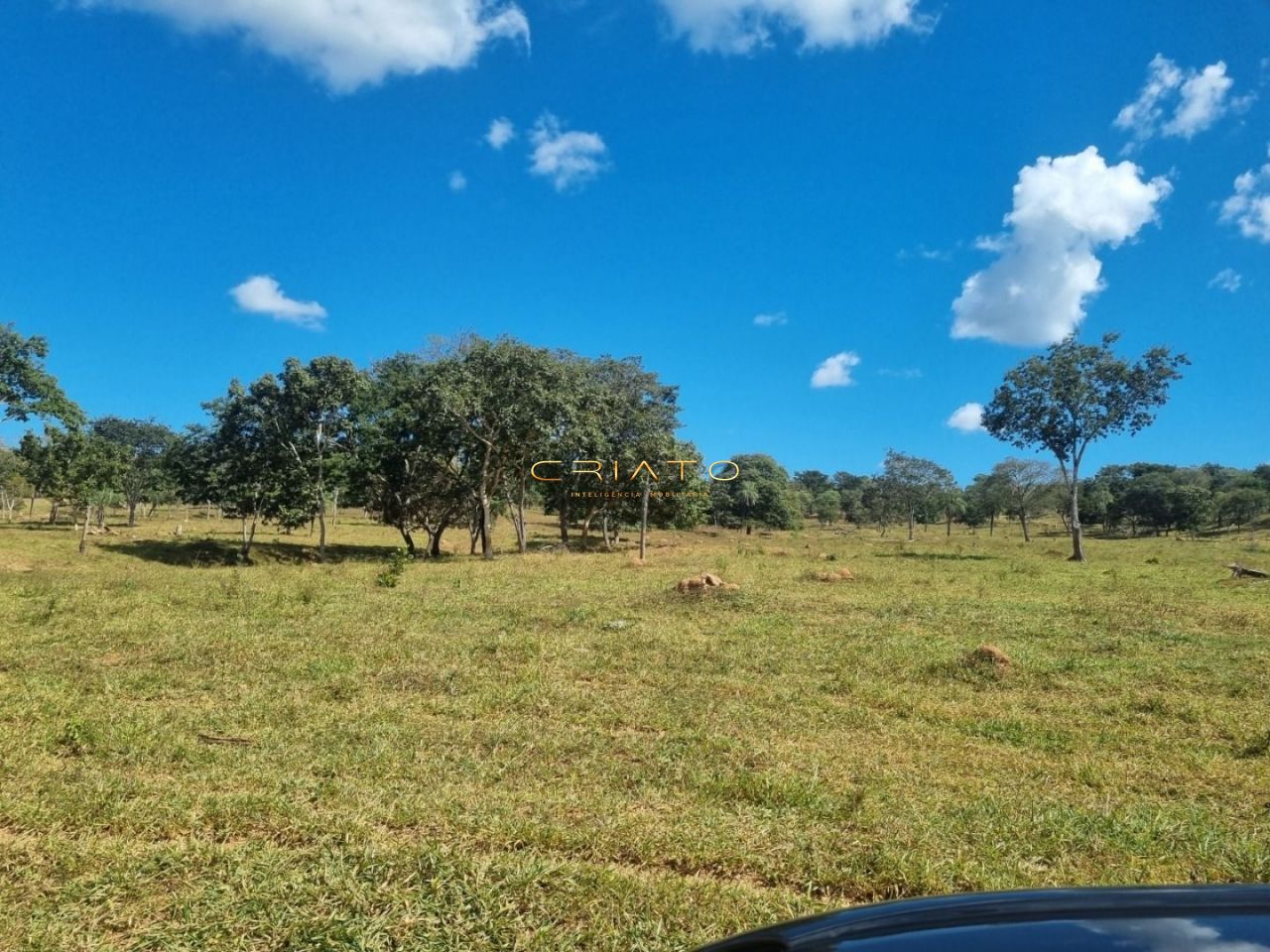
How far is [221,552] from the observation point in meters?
37.8

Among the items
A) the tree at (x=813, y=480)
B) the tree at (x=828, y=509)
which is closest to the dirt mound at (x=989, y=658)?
the tree at (x=828, y=509)

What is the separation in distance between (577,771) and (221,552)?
3827 centimetres

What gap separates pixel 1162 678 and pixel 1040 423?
94.5ft

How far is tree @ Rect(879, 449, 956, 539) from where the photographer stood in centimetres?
7244

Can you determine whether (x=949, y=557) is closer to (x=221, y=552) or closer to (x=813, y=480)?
(x=221, y=552)

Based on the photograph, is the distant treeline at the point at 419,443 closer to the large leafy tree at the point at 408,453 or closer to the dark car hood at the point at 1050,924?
the large leafy tree at the point at 408,453

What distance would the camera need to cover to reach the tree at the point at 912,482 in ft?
238

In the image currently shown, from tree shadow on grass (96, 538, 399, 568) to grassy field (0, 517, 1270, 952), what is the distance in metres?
23.8

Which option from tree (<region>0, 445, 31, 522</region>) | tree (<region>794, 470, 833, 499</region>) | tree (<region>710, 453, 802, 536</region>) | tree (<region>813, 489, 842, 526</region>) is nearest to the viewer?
tree (<region>0, 445, 31, 522</region>)

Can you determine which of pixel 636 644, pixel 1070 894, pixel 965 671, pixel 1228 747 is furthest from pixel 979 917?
pixel 636 644

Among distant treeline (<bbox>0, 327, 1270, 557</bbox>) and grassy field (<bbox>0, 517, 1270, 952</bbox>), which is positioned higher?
distant treeline (<bbox>0, 327, 1270, 557</bbox>)

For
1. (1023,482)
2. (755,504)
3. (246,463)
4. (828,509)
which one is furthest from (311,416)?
(828,509)

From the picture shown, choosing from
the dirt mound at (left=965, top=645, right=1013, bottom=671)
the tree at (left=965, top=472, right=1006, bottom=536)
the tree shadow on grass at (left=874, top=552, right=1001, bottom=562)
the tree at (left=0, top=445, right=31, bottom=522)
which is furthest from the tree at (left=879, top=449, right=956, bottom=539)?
the tree at (left=0, top=445, right=31, bottom=522)

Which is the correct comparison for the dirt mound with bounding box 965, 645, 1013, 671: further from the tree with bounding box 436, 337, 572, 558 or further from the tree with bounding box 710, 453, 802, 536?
the tree with bounding box 710, 453, 802, 536
